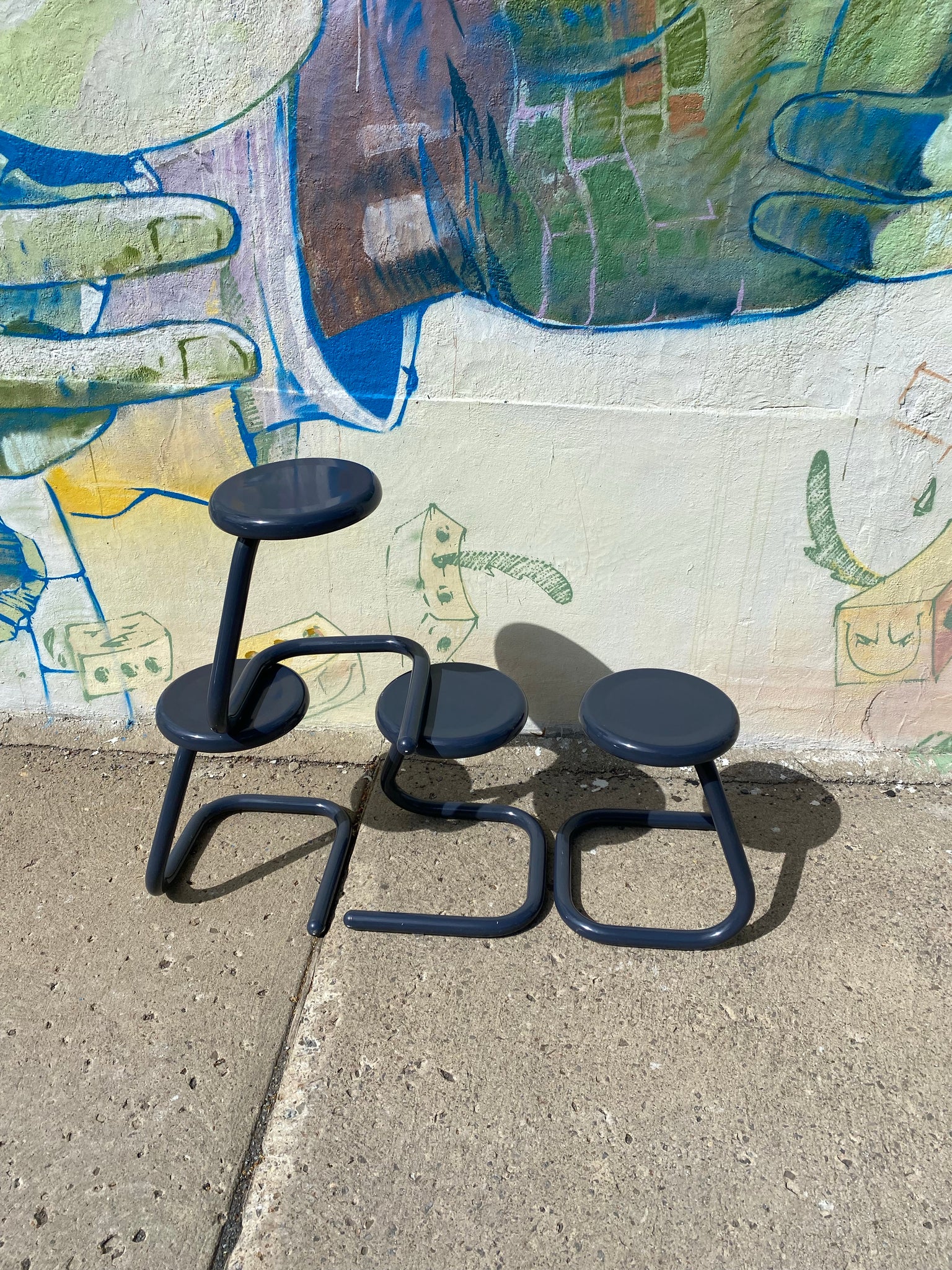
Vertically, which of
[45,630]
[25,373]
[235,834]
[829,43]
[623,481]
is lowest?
[235,834]

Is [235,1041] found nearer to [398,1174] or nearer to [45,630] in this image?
[398,1174]

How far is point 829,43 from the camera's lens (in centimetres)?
242

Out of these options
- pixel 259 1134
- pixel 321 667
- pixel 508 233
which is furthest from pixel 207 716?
pixel 508 233

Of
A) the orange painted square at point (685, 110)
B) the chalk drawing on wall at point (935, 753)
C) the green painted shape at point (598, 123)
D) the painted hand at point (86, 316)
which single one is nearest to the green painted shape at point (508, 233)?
the green painted shape at point (598, 123)

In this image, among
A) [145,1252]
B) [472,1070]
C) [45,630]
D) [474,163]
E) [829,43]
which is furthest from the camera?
[45,630]

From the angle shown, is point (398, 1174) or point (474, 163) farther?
point (474, 163)

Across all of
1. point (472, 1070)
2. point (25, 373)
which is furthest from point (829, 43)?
point (472, 1070)

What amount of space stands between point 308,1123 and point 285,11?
9.19ft

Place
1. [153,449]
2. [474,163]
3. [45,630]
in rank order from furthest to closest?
[45,630], [153,449], [474,163]

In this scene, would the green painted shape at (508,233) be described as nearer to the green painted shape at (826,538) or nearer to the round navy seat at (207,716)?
the green painted shape at (826,538)

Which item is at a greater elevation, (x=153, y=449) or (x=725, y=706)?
(x=153, y=449)

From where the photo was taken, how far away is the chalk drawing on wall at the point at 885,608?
114 inches

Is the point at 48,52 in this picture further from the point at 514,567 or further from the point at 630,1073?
the point at 630,1073

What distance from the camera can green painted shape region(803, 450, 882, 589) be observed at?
9.27ft
